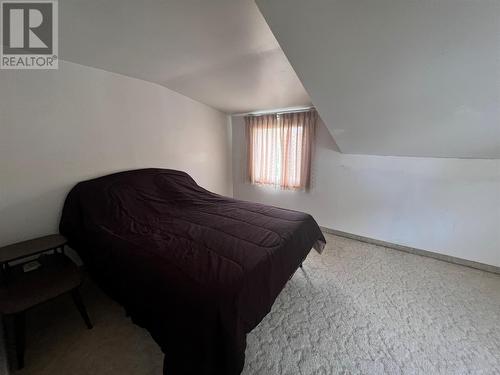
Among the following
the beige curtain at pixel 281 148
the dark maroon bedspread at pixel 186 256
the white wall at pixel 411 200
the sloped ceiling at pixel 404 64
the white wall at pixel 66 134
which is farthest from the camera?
the beige curtain at pixel 281 148

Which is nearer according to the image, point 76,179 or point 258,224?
point 258,224

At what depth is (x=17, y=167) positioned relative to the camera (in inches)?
68.2

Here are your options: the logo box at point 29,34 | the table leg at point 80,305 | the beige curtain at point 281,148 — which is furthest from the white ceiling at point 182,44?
the table leg at point 80,305

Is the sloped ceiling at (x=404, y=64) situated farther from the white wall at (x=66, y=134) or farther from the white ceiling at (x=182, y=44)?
the white wall at (x=66, y=134)

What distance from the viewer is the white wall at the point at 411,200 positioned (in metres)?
2.20

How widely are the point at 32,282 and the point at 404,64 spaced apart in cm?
295

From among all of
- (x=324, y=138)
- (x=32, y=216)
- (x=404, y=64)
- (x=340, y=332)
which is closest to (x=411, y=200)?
(x=324, y=138)

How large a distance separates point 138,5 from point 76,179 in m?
1.66

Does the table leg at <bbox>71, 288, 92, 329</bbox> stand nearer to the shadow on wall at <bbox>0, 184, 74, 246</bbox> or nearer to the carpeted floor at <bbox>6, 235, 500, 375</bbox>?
the carpeted floor at <bbox>6, 235, 500, 375</bbox>

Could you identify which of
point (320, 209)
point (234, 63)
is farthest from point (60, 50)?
point (320, 209)

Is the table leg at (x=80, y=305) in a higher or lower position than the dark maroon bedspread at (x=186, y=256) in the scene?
lower

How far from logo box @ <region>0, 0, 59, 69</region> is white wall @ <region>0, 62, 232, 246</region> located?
3.3 inches

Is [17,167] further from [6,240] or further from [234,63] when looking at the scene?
[234,63]

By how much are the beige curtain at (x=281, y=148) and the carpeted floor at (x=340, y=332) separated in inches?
60.8
